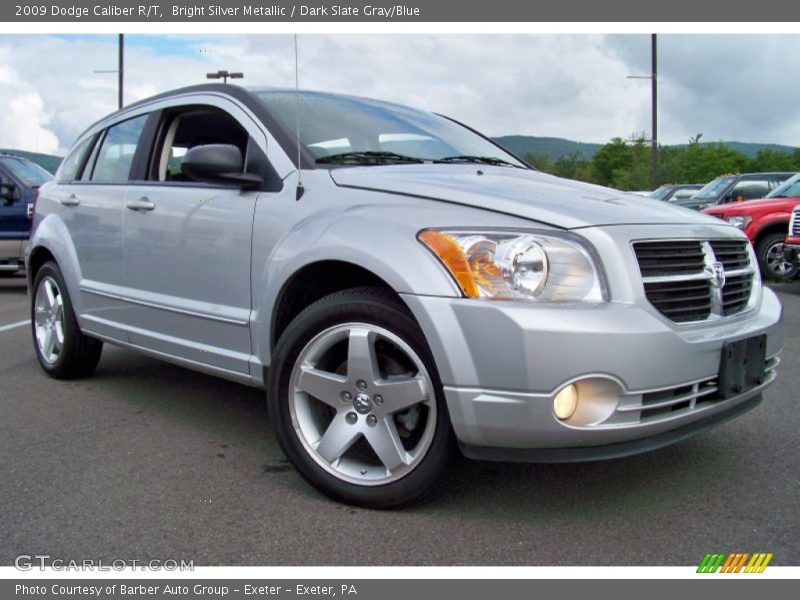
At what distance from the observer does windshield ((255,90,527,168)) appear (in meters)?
3.37

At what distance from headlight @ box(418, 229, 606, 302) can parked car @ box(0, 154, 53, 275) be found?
8.93 metres

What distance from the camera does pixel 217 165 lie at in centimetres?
315

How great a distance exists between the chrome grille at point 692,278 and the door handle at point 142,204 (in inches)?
93.8

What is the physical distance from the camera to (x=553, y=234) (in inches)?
98.4

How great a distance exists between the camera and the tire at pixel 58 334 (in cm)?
469

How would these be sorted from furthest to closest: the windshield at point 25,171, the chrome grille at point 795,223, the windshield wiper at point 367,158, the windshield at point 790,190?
the windshield at point 790,190
the windshield at point 25,171
the chrome grille at point 795,223
the windshield wiper at point 367,158

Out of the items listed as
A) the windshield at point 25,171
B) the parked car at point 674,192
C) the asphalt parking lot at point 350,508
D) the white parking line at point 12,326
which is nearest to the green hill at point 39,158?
the windshield at point 25,171

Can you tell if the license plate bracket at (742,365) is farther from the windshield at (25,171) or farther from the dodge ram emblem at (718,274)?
the windshield at (25,171)

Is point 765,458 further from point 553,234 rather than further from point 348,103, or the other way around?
point 348,103

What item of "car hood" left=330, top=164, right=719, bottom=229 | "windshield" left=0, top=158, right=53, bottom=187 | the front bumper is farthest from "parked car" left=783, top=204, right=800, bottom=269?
"windshield" left=0, top=158, right=53, bottom=187

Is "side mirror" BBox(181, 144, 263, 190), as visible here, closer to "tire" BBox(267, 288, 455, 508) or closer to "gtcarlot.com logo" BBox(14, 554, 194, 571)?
"tire" BBox(267, 288, 455, 508)

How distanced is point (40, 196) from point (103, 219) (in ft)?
3.86

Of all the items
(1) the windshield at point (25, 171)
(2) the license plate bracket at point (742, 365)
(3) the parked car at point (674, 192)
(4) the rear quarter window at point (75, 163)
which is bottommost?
(2) the license plate bracket at point (742, 365)

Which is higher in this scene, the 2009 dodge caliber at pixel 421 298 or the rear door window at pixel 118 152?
the rear door window at pixel 118 152
